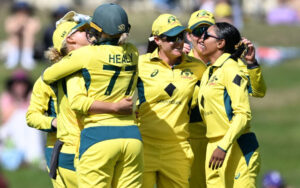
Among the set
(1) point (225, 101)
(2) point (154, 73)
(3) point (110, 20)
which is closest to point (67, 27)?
(2) point (154, 73)

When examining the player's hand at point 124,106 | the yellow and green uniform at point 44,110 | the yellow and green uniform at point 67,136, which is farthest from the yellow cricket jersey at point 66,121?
the player's hand at point 124,106

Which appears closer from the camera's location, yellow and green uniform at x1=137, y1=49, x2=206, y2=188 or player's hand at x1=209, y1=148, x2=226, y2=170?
player's hand at x1=209, y1=148, x2=226, y2=170

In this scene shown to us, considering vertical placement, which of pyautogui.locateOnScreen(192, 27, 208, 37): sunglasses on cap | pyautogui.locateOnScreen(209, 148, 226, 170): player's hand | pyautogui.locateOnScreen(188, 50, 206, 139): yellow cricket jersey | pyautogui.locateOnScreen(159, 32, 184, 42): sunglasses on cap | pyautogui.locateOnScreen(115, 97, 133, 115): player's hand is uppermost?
pyautogui.locateOnScreen(192, 27, 208, 37): sunglasses on cap

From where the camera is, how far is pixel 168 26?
8.62 m

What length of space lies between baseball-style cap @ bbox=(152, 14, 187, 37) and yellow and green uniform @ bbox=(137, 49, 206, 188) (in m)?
0.30

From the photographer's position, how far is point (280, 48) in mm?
26062

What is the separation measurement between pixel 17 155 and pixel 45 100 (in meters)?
9.12

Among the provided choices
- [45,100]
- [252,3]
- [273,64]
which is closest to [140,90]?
[45,100]

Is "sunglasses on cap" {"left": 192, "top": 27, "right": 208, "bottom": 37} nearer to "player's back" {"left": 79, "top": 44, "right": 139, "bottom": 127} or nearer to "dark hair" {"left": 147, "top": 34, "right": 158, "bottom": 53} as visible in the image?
"dark hair" {"left": 147, "top": 34, "right": 158, "bottom": 53}

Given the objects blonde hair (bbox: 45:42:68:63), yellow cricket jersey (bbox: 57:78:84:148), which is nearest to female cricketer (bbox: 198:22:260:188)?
yellow cricket jersey (bbox: 57:78:84:148)

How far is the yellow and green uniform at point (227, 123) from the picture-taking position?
8180mm

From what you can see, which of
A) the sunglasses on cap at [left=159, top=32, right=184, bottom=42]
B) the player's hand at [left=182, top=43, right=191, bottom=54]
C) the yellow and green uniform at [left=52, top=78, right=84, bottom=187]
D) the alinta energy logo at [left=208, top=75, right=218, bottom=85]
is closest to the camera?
the alinta energy logo at [left=208, top=75, right=218, bottom=85]

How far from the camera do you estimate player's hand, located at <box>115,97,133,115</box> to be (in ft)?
25.6

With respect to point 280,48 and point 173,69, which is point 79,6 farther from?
point 173,69
